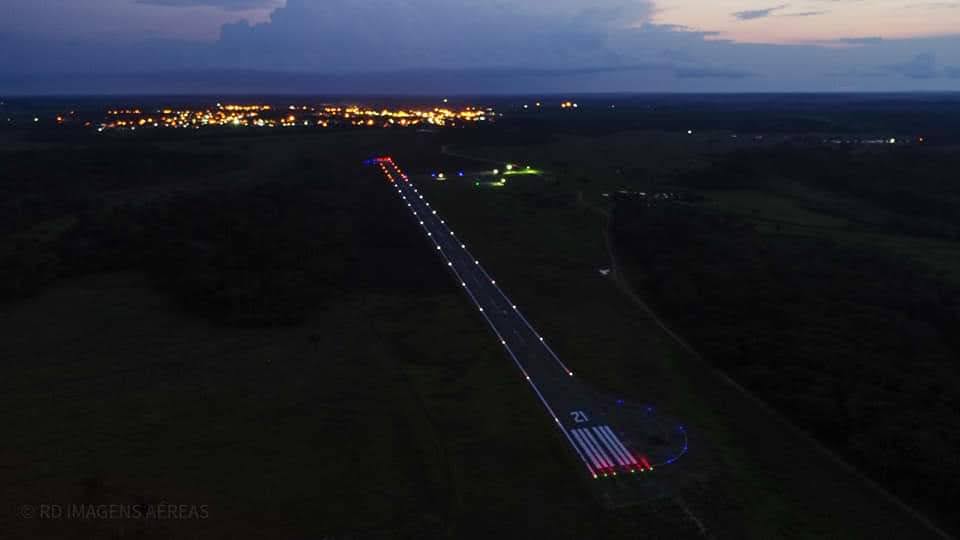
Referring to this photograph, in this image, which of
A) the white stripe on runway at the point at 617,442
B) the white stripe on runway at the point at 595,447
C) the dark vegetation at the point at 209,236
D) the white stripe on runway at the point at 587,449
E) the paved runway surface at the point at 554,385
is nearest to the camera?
the white stripe on runway at the point at 587,449

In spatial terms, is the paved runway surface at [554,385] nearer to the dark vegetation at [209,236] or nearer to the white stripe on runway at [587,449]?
the white stripe on runway at [587,449]

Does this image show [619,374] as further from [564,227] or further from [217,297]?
[564,227]

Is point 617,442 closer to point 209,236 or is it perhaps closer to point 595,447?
point 595,447

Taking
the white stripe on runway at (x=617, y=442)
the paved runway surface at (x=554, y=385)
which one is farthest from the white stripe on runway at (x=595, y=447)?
the white stripe on runway at (x=617, y=442)

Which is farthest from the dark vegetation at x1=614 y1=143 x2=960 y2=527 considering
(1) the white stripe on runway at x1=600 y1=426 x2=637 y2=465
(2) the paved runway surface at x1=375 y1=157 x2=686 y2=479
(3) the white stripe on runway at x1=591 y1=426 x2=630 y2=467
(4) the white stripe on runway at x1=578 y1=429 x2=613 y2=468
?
(4) the white stripe on runway at x1=578 y1=429 x2=613 y2=468

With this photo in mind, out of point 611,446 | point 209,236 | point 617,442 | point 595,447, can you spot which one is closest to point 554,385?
point 617,442

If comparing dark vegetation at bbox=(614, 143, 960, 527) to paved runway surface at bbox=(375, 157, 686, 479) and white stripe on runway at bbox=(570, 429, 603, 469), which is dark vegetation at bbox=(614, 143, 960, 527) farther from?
white stripe on runway at bbox=(570, 429, 603, 469)

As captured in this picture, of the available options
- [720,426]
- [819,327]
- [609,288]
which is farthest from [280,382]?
[819,327]
